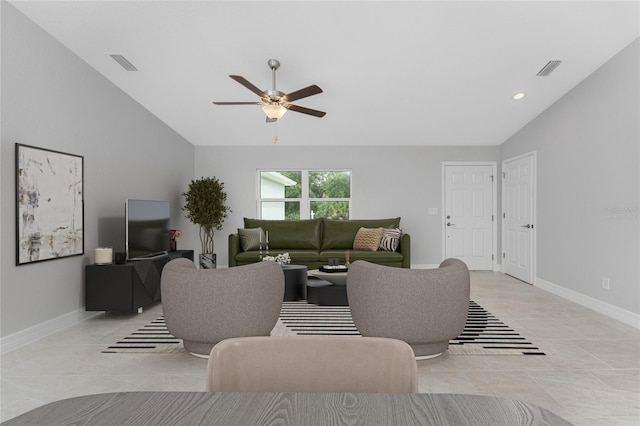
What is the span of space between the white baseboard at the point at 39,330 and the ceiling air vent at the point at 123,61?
2.64 metres

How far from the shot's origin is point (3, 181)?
3.67 m

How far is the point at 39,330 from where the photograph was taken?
4.04m

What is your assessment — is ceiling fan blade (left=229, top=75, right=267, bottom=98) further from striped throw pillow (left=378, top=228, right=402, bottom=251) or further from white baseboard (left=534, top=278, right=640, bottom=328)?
white baseboard (left=534, top=278, right=640, bottom=328)

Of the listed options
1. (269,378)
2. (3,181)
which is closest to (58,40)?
(3,181)

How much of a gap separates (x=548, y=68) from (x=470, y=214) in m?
3.46

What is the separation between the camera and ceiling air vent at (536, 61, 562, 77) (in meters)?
5.07

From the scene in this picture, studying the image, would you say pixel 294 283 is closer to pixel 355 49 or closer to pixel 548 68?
pixel 355 49

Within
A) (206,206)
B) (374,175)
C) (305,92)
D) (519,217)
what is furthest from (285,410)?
(374,175)

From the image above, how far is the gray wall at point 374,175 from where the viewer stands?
8227mm

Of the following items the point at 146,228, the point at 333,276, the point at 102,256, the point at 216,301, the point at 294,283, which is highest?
the point at 146,228

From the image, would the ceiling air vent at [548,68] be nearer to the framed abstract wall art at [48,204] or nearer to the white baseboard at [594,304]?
the white baseboard at [594,304]

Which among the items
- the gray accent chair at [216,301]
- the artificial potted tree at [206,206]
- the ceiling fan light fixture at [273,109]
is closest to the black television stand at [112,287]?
the gray accent chair at [216,301]

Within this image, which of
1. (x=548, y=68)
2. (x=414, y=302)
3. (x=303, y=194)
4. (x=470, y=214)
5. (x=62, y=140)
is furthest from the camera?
(x=303, y=194)

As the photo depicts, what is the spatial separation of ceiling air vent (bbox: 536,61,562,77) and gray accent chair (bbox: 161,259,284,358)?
159 inches
